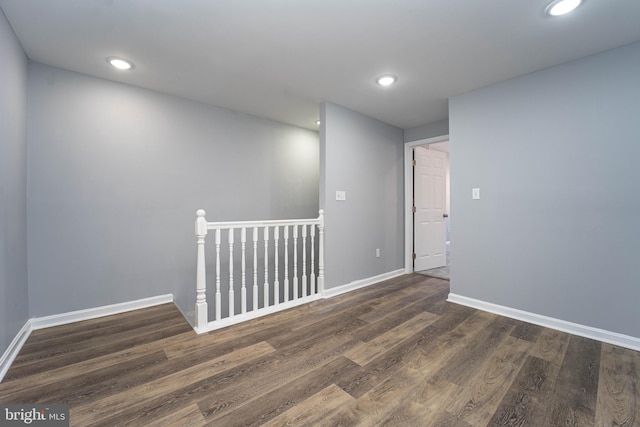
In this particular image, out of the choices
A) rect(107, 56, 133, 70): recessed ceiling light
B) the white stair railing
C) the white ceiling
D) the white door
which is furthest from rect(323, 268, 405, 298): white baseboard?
rect(107, 56, 133, 70): recessed ceiling light

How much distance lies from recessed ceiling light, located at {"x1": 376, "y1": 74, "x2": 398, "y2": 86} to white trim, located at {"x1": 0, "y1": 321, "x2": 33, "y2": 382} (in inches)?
141

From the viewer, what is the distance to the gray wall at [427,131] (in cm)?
387

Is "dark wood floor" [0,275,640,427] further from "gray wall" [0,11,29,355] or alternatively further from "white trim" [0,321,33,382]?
"gray wall" [0,11,29,355]

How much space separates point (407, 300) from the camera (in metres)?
3.06

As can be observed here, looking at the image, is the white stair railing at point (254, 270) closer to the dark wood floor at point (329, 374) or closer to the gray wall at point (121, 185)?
the dark wood floor at point (329, 374)

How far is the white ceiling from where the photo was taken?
1.71 m

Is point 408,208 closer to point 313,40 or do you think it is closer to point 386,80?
point 386,80

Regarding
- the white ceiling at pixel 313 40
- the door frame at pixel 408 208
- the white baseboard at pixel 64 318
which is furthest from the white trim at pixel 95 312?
the door frame at pixel 408 208

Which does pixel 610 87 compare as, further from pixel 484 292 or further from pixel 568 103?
pixel 484 292

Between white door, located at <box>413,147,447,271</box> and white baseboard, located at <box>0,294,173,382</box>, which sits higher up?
white door, located at <box>413,147,447,271</box>

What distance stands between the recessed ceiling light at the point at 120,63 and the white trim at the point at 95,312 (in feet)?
7.44

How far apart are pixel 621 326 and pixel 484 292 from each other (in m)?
0.96

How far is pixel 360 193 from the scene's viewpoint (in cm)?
360

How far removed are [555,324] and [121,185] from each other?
4319mm
